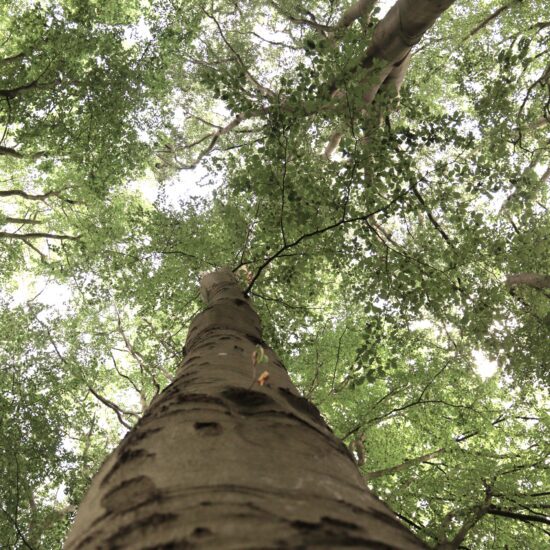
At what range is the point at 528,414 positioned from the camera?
964 centimetres

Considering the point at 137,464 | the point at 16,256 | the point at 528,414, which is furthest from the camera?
the point at 16,256

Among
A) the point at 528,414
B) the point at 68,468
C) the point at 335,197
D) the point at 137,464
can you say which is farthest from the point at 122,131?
the point at 528,414

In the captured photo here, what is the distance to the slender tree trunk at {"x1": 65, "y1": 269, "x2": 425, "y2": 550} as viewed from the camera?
3.02 feet

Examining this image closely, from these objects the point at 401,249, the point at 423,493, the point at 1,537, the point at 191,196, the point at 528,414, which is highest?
the point at 191,196

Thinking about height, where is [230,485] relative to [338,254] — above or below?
below

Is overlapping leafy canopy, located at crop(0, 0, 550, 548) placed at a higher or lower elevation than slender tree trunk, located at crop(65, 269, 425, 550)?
higher

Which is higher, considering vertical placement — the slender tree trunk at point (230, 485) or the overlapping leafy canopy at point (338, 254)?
the overlapping leafy canopy at point (338, 254)

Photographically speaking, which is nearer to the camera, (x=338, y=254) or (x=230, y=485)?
(x=230, y=485)

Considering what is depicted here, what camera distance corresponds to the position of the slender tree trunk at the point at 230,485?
0.92 meters

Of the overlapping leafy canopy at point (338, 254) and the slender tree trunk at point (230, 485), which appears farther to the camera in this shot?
the overlapping leafy canopy at point (338, 254)

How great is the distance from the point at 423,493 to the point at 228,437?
24.6ft

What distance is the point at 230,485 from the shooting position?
108cm

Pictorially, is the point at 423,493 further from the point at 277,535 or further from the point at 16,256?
the point at 16,256

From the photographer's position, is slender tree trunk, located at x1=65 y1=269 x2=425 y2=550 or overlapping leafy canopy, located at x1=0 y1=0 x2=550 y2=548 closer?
slender tree trunk, located at x1=65 y1=269 x2=425 y2=550
